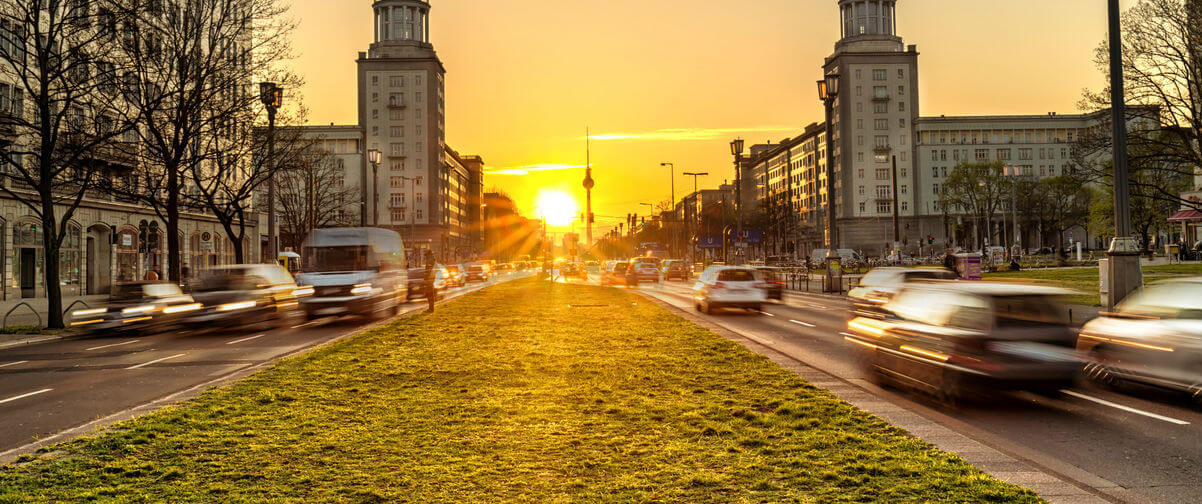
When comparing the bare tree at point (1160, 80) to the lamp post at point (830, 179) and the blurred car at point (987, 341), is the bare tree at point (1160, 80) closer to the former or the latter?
the lamp post at point (830, 179)

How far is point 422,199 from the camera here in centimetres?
11538

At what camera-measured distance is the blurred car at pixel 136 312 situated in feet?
66.6

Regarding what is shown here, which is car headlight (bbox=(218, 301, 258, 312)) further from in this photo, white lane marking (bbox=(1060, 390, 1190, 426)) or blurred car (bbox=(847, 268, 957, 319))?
white lane marking (bbox=(1060, 390, 1190, 426))

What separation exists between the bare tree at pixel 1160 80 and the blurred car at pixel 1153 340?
69.1 ft

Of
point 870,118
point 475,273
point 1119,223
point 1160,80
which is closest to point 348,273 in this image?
point 1119,223

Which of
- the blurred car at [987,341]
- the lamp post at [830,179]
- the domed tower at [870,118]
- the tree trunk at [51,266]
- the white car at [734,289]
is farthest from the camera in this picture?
the domed tower at [870,118]

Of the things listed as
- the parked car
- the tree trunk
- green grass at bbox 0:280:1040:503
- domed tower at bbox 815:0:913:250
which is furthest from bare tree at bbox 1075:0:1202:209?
domed tower at bbox 815:0:913:250

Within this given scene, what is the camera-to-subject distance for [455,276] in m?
56.6

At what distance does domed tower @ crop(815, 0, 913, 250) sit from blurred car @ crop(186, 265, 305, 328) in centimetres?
10196

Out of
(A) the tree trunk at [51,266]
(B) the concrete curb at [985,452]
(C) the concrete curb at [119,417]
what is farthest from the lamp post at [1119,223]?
(A) the tree trunk at [51,266]

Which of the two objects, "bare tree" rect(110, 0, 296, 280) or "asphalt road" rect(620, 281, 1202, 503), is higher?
"bare tree" rect(110, 0, 296, 280)

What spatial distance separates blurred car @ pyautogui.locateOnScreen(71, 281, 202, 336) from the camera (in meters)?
20.3

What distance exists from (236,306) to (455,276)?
3554cm

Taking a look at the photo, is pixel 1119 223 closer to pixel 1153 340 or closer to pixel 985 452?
pixel 1153 340
